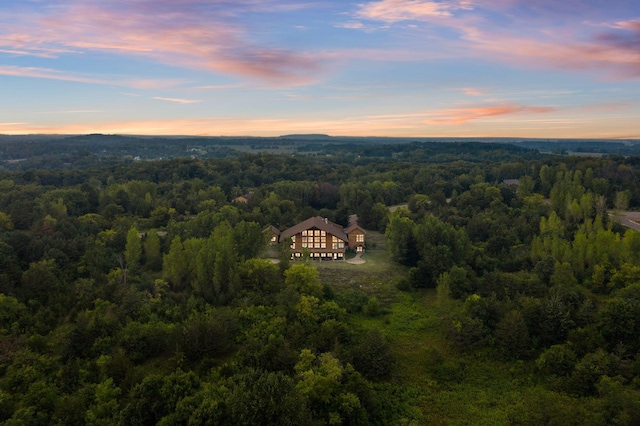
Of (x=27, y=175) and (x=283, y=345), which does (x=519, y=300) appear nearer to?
(x=283, y=345)

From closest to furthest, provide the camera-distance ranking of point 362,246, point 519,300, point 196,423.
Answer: point 196,423, point 519,300, point 362,246

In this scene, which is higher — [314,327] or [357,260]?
[314,327]

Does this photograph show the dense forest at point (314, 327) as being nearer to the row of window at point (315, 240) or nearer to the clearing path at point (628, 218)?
the row of window at point (315, 240)

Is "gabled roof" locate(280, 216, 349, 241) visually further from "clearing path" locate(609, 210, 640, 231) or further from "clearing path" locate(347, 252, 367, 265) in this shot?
"clearing path" locate(609, 210, 640, 231)

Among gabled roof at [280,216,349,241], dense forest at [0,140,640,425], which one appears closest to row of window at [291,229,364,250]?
gabled roof at [280,216,349,241]

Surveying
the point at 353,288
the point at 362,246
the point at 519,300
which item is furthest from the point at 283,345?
the point at 362,246

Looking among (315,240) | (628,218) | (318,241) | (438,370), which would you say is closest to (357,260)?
(318,241)

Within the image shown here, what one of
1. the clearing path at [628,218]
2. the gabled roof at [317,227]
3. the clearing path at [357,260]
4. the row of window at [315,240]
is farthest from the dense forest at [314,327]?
the clearing path at [628,218]

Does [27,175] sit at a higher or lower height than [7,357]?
higher

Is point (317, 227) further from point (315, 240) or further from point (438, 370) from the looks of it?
point (438, 370)
